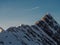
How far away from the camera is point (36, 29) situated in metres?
109

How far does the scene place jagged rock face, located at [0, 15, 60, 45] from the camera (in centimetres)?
9369

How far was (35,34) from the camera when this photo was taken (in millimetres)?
104125

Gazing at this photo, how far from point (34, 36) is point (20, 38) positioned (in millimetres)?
8787

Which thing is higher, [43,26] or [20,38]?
[43,26]

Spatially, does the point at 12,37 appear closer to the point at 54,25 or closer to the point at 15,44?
the point at 15,44

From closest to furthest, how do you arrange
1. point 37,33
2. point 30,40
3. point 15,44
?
point 15,44
point 30,40
point 37,33

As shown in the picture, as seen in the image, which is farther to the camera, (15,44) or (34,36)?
(34,36)

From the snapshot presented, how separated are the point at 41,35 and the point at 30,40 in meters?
9.75

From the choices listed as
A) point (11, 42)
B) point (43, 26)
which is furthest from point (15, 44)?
point (43, 26)

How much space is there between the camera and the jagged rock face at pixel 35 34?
93.7 m

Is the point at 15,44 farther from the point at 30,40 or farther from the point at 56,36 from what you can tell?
the point at 56,36

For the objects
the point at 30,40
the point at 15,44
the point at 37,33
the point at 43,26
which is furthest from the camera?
the point at 43,26

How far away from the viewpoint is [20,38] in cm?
9531

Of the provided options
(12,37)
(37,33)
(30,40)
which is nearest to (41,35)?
(37,33)
